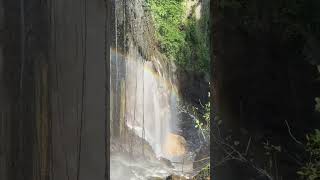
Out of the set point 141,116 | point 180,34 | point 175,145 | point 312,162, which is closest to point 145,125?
point 141,116

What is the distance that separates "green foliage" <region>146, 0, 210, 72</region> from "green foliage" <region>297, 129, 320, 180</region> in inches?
313

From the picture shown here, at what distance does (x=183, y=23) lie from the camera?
37.1ft

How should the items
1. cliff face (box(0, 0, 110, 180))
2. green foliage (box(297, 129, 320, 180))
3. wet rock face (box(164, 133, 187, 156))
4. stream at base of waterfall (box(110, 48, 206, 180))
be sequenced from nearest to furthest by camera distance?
1. cliff face (box(0, 0, 110, 180))
2. green foliage (box(297, 129, 320, 180))
3. stream at base of waterfall (box(110, 48, 206, 180))
4. wet rock face (box(164, 133, 187, 156))

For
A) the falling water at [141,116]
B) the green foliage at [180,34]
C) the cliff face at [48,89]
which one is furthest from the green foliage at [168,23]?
the cliff face at [48,89]

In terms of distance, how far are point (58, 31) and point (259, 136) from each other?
313cm

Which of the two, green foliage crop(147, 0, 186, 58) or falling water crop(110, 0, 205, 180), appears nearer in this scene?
falling water crop(110, 0, 205, 180)

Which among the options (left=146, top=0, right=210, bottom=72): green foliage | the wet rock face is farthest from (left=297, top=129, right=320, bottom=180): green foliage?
(left=146, top=0, right=210, bottom=72): green foliage

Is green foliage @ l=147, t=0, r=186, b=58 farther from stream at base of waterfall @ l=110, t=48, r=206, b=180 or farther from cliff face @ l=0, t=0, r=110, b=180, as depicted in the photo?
cliff face @ l=0, t=0, r=110, b=180

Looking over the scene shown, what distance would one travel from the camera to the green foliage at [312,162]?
3.16 m

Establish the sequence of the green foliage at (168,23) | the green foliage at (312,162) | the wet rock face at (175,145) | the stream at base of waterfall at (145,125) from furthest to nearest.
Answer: the green foliage at (168,23)
the wet rock face at (175,145)
the stream at base of waterfall at (145,125)
the green foliage at (312,162)

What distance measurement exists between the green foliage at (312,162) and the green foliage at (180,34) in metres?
7.96

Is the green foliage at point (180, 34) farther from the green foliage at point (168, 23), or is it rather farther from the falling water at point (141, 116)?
the falling water at point (141, 116)

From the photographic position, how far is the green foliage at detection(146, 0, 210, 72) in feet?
36.6

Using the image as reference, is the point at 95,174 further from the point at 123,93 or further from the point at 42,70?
the point at 123,93
